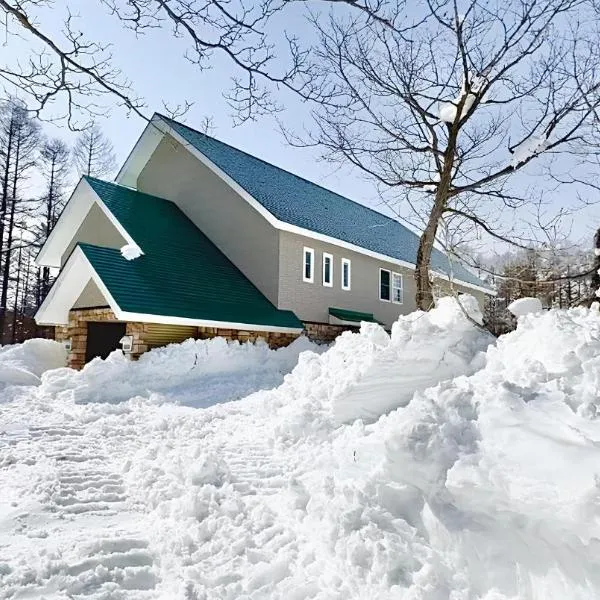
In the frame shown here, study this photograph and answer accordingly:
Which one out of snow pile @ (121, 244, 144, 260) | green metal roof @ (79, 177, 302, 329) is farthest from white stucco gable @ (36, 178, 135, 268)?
snow pile @ (121, 244, 144, 260)

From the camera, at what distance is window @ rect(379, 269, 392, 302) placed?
19.1 m

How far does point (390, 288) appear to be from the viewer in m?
19.6

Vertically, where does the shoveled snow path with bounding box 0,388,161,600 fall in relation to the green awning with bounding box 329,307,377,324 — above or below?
below

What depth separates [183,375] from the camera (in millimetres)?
10211

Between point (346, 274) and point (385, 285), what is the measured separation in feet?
9.67

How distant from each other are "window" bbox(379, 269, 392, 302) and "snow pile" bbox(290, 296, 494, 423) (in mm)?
12369

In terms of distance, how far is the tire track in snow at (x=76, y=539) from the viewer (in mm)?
2656

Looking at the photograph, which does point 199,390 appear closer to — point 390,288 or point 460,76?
point 460,76

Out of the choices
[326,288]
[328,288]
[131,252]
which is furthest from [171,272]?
[328,288]

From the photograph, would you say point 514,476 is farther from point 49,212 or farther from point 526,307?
point 49,212

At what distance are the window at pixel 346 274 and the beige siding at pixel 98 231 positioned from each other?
7.73 m

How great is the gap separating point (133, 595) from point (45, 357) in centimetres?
1200

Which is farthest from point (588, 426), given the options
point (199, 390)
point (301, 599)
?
point (199, 390)

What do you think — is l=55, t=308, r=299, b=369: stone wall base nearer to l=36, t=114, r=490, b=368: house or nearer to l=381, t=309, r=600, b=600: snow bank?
l=36, t=114, r=490, b=368: house
